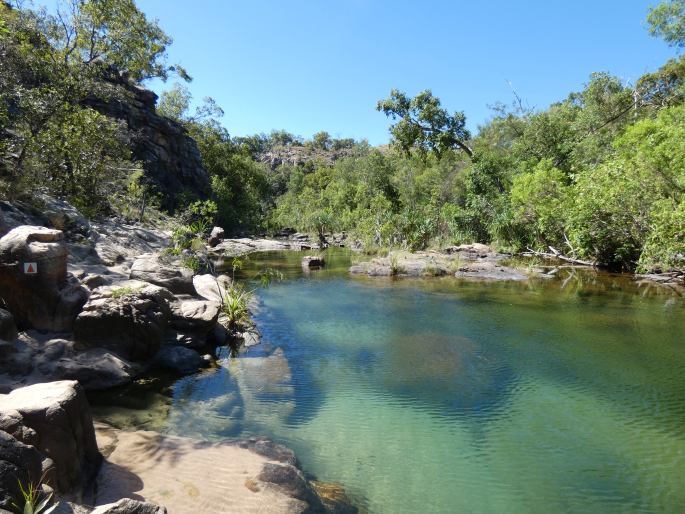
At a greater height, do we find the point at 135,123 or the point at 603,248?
the point at 135,123

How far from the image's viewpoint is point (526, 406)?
6.96 meters

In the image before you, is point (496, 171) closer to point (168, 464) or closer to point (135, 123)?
point (135, 123)

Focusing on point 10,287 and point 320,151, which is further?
point 320,151

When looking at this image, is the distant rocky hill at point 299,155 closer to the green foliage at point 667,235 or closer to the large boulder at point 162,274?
the green foliage at point 667,235

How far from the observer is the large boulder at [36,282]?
24.0 ft

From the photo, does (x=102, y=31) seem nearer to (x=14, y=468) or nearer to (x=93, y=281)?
(x=93, y=281)

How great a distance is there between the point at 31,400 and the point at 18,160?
1054cm

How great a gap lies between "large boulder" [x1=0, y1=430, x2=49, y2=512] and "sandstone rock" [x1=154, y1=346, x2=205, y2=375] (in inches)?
189

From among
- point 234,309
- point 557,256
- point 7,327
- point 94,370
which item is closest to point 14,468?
point 94,370

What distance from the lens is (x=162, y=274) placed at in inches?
398

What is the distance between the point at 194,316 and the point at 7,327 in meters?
3.11

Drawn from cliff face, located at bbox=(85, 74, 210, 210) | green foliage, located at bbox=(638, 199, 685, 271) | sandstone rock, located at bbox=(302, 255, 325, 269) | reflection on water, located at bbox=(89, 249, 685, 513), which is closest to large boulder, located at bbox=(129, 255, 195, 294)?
reflection on water, located at bbox=(89, 249, 685, 513)

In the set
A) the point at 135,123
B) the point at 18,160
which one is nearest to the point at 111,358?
the point at 18,160

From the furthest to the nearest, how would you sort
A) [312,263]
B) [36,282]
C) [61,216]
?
1. [312,263]
2. [61,216]
3. [36,282]
